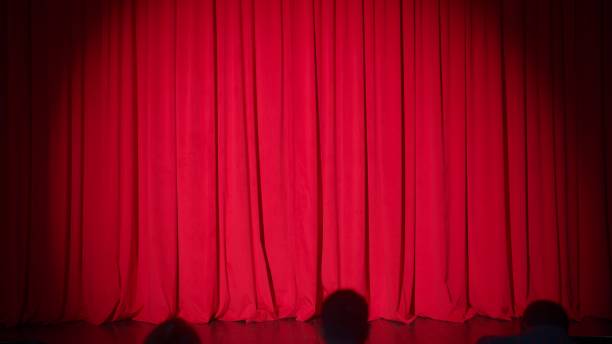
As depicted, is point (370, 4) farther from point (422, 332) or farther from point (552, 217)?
point (422, 332)

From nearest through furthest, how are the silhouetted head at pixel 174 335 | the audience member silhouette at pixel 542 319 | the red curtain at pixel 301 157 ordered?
the silhouetted head at pixel 174 335 < the audience member silhouette at pixel 542 319 < the red curtain at pixel 301 157

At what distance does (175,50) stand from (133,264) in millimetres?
1741

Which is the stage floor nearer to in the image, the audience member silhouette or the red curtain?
the red curtain

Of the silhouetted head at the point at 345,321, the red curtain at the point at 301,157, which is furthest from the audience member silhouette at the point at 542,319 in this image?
the red curtain at the point at 301,157

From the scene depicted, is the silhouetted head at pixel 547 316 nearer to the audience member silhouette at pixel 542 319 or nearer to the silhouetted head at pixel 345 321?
the audience member silhouette at pixel 542 319

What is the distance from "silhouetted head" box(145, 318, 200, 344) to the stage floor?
6.97ft

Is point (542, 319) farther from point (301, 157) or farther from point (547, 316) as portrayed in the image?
point (301, 157)

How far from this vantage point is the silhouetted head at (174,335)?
161cm

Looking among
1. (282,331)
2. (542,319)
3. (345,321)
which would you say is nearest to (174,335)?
(345,321)

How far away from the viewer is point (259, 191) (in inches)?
171

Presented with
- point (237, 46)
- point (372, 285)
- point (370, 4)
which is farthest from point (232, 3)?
point (372, 285)

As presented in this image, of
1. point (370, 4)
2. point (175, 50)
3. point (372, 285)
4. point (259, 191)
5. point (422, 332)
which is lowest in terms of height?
point (422, 332)

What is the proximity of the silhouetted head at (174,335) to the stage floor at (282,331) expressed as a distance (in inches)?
83.6

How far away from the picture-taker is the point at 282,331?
3.94m
